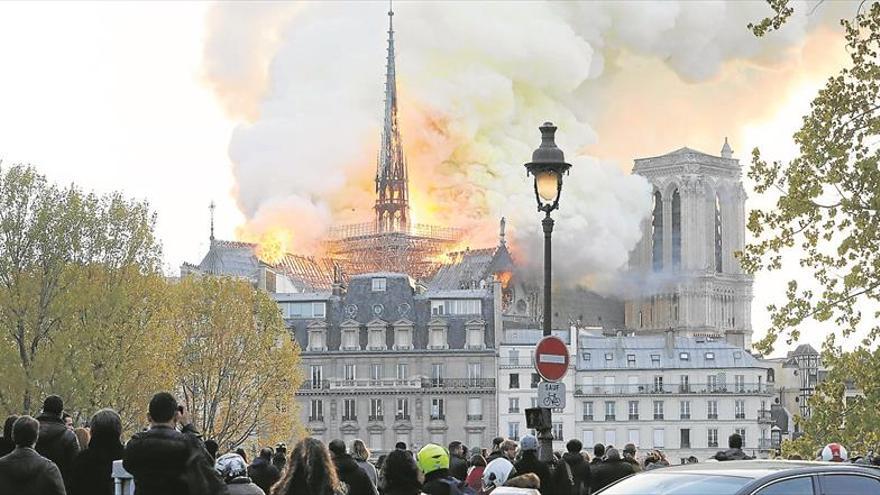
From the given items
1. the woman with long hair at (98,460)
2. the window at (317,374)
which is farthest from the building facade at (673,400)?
the woman with long hair at (98,460)

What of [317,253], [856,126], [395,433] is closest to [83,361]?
[856,126]

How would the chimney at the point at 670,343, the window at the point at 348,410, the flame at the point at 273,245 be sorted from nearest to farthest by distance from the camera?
1. the window at the point at 348,410
2. the chimney at the point at 670,343
3. the flame at the point at 273,245

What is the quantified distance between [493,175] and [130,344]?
86731 millimetres

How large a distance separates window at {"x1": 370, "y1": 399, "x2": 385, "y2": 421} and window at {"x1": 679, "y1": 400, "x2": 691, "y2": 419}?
17.4 m

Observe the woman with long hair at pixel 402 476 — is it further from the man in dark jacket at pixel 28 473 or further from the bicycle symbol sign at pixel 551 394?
the bicycle symbol sign at pixel 551 394

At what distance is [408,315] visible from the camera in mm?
112062

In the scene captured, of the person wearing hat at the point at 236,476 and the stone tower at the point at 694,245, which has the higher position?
the stone tower at the point at 694,245

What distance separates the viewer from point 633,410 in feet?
371

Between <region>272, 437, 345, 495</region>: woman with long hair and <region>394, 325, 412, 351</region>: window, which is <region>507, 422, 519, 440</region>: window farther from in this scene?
<region>272, 437, 345, 495</region>: woman with long hair

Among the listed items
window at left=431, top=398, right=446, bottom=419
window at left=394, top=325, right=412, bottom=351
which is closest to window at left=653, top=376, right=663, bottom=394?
window at left=431, top=398, right=446, bottom=419

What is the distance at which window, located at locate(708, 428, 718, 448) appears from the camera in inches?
4350

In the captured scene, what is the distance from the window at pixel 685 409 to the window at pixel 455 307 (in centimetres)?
1281

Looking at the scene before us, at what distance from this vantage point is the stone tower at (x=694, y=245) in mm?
156500

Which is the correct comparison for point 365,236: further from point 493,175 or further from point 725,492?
point 725,492
